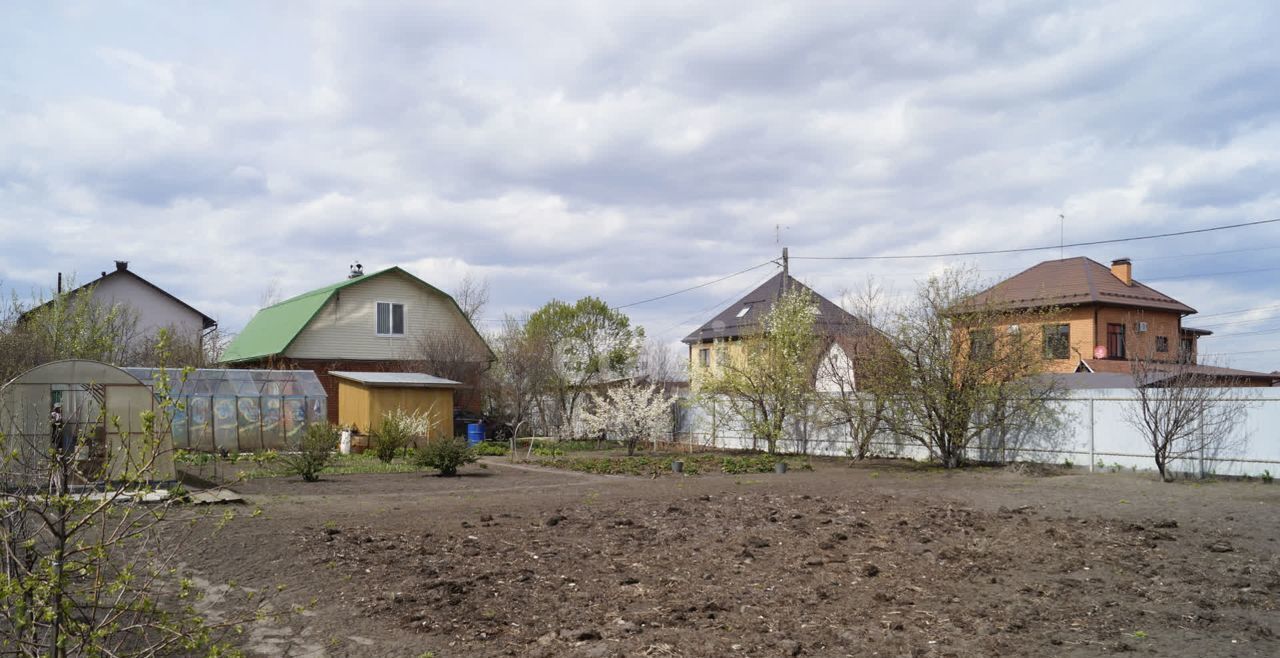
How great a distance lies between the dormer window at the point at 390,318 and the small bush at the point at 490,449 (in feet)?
30.8

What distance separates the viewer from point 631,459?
75.7ft

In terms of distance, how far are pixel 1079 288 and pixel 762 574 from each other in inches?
1209

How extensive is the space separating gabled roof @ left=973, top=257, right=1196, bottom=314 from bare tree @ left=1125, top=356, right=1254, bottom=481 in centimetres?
1651

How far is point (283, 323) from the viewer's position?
35.8m

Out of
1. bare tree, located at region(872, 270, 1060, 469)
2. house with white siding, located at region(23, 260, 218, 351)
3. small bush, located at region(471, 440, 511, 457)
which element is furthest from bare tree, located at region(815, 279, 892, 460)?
house with white siding, located at region(23, 260, 218, 351)

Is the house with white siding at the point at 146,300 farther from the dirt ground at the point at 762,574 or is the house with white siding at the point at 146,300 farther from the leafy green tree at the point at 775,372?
the dirt ground at the point at 762,574

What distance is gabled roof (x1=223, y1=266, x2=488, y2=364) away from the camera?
3372cm

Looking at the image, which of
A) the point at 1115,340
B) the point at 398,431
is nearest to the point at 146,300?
the point at 398,431

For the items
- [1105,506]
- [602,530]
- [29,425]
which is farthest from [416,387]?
[1105,506]

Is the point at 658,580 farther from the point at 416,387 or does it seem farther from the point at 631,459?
the point at 416,387

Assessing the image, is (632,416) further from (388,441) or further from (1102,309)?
(1102,309)

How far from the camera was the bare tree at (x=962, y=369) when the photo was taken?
19703 mm

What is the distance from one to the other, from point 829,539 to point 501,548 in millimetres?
3589

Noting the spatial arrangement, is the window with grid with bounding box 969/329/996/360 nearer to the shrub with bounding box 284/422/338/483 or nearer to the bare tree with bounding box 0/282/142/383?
the shrub with bounding box 284/422/338/483
